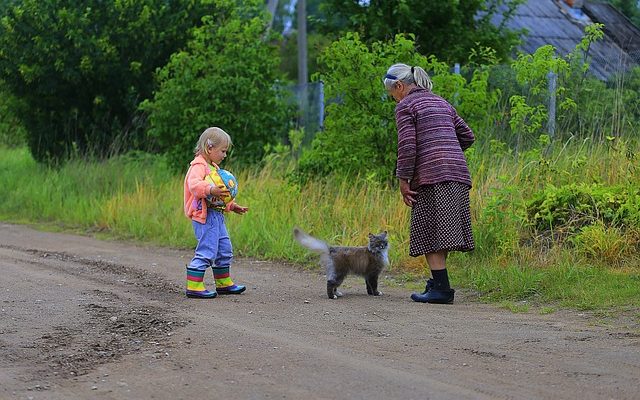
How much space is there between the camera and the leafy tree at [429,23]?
17.0m

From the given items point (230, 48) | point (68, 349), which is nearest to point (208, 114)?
point (230, 48)

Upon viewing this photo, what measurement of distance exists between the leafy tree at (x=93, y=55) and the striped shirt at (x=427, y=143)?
11.3m

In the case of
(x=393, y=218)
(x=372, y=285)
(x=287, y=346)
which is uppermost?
(x=393, y=218)

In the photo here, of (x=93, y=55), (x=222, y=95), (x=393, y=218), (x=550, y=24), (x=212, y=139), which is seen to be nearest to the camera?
(x=212, y=139)

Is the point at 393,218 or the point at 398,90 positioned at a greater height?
the point at 398,90

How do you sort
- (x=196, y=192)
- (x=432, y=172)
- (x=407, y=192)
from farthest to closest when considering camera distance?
(x=196, y=192) < (x=407, y=192) < (x=432, y=172)

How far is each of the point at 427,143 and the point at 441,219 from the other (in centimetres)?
64

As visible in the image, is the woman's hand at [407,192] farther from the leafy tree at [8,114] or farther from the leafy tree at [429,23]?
the leafy tree at [8,114]

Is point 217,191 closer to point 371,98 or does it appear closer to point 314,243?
Answer: point 314,243

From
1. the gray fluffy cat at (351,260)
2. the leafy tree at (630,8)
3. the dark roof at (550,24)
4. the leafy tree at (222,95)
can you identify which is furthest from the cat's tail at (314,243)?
the leafy tree at (630,8)

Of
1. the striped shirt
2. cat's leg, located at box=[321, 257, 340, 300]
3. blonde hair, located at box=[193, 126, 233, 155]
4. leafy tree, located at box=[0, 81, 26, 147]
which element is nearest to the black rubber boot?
cat's leg, located at box=[321, 257, 340, 300]

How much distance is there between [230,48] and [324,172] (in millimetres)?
4358

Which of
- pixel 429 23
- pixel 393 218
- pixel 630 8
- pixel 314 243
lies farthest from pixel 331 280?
pixel 630 8

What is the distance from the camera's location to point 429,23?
17516 millimetres
